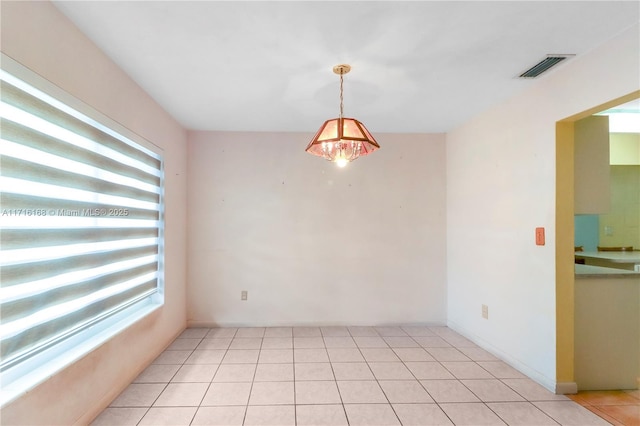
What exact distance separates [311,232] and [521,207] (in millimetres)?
2350

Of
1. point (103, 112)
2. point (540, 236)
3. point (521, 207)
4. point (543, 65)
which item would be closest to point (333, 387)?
point (540, 236)

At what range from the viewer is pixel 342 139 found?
2053 mm

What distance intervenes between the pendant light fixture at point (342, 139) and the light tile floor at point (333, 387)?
6.00 feet

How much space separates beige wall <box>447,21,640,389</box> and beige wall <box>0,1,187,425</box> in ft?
11.1

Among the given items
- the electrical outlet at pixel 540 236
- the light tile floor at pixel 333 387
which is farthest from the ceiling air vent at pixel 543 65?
the light tile floor at pixel 333 387

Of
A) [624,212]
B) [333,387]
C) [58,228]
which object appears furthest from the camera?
[624,212]

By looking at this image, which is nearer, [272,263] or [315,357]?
[315,357]

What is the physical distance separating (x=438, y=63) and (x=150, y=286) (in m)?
3.24

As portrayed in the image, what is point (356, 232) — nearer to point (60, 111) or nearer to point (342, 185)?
point (342, 185)

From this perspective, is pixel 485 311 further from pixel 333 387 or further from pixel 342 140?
pixel 342 140

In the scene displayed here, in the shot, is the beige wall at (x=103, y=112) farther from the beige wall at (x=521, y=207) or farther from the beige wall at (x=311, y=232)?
the beige wall at (x=521, y=207)

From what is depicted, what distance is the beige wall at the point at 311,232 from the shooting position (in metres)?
3.95

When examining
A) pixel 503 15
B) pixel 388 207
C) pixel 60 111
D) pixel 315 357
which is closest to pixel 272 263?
pixel 315 357

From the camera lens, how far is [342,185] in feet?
13.3
